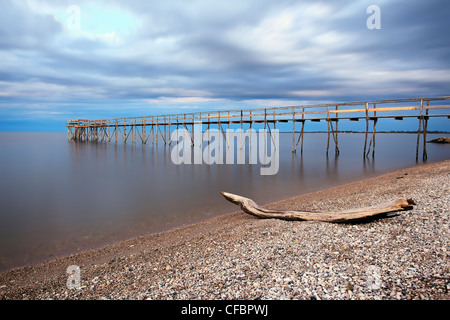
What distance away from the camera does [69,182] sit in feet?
49.7

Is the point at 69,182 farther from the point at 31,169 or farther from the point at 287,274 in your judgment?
the point at 287,274

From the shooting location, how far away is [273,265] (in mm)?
3822

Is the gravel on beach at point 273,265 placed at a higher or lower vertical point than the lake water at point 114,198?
higher

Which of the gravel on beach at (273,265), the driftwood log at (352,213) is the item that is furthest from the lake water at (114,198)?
the driftwood log at (352,213)

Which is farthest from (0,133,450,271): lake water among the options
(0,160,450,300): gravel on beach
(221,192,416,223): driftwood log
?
(221,192,416,223): driftwood log

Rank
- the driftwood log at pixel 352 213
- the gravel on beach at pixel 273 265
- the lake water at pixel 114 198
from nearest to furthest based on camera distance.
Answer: the gravel on beach at pixel 273 265 < the driftwood log at pixel 352 213 < the lake water at pixel 114 198

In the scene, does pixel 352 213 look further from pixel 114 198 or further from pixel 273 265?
pixel 114 198

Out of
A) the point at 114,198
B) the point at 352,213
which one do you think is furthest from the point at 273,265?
the point at 114,198

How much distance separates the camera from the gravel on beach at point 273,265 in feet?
10.5

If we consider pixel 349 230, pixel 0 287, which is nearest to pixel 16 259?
pixel 0 287

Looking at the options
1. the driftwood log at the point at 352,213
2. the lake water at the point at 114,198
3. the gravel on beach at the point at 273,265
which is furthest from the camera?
the lake water at the point at 114,198

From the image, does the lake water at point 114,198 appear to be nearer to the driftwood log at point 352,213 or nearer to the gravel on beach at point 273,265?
the gravel on beach at point 273,265

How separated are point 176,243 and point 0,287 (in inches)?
113
